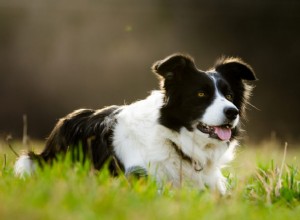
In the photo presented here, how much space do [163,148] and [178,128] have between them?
0.85ft

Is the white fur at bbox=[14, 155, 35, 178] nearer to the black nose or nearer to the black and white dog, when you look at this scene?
the black and white dog

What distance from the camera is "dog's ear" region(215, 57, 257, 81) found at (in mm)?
6750

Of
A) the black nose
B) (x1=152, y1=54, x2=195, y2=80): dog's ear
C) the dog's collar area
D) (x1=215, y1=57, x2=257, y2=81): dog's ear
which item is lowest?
the dog's collar area

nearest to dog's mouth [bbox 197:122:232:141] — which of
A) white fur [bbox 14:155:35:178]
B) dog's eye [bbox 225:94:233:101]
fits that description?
dog's eye [bbox 225:94:233:101]

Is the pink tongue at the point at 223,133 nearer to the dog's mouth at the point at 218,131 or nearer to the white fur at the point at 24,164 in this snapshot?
the dog's mouth at the point at 218,131

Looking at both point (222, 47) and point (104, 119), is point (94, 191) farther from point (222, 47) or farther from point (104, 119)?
point (222, 47)

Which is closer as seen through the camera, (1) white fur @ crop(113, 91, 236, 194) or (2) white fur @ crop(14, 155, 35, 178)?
(1) white fur @ crop(113, 91, 236, 194)

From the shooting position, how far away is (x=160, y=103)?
21.5ft

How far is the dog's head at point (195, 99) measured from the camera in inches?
237

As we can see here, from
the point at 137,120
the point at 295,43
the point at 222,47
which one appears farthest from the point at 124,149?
the point at 295,43

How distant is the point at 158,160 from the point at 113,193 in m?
2.27

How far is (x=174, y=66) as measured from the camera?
20.8ft

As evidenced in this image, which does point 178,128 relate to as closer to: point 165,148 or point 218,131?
point 165,148

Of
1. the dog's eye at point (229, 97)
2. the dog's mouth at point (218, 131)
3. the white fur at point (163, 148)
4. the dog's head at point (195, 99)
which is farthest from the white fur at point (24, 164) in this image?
the dog's eye at point (229, 97)
